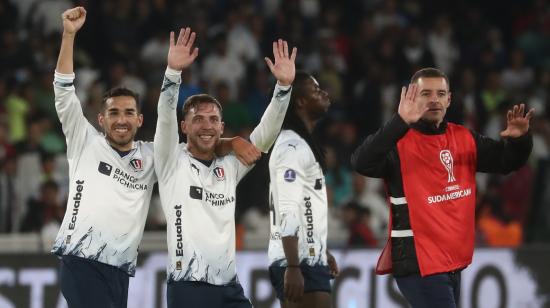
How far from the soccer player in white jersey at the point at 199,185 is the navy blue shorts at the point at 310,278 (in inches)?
28.6

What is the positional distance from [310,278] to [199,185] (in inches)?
46.4

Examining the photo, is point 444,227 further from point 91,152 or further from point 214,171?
point 91,152

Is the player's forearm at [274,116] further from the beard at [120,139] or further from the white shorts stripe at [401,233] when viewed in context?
the white shorts stripe at [401,233]

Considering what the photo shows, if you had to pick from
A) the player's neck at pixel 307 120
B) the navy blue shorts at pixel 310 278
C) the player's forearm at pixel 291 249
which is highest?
the player's neck at pixel 307 120

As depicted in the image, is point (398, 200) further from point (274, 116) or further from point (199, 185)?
point (199, 185)

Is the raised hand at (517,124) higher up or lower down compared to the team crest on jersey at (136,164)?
higher up

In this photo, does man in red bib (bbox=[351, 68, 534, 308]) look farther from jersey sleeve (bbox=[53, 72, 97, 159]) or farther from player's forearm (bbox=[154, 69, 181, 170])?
jersey sleeve (bbox=[53, 72, 97, 159])

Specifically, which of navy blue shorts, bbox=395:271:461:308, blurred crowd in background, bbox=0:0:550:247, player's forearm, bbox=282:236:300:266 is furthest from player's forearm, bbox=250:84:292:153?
blurred crowd in background, bbox=0:0:550:247

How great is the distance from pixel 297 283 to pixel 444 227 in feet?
3.44

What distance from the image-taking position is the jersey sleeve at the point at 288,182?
24.4ft

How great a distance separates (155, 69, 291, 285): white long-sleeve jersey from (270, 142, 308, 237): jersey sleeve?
59cm

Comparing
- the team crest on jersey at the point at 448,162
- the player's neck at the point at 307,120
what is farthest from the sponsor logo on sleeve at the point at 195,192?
the team crest on jersey at the point at 448,162

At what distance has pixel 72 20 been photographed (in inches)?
271

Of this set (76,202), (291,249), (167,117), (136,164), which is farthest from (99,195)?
(291,249)
